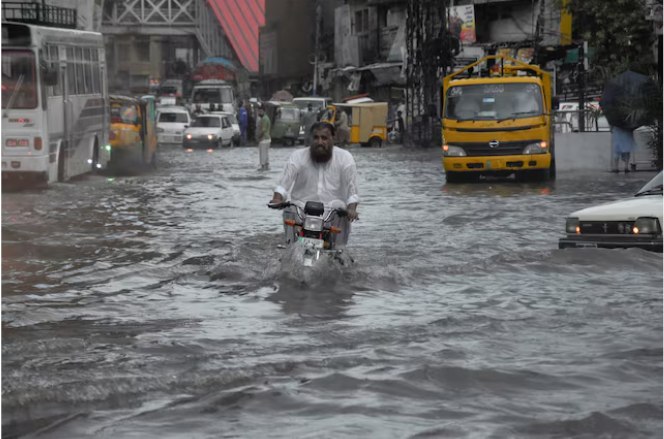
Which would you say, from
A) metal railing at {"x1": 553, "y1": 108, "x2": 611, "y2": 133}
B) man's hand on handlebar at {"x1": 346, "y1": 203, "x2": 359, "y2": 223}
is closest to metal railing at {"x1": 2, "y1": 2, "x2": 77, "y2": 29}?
metal railing at {"x1": 553, "y1": 108, "x2": 611, "y2": 133}

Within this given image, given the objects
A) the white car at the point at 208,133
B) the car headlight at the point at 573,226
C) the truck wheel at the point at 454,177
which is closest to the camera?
the car headlight at the point at 573,226

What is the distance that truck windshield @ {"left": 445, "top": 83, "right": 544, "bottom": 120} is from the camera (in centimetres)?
2447

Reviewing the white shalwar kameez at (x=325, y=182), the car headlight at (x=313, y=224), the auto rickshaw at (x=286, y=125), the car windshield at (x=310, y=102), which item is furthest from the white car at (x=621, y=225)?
the car windshield at (x=310, y=102)

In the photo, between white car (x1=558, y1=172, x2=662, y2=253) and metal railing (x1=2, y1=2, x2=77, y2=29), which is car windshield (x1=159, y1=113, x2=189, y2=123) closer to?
metal railing (x1=2, y1=2, x2=77, y2=29)

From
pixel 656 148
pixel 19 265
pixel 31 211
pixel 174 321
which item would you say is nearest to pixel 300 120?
pixel 656 148

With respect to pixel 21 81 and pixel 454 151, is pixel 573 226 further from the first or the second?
pixel 21 81

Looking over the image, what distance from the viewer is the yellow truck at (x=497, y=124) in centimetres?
2436

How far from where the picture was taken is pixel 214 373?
6.91 metres

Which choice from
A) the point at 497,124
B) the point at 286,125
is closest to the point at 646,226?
the point at 497,124

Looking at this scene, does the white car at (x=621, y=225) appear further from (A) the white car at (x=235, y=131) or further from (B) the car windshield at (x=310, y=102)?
(B) the car windshield at (x=310, y=102)

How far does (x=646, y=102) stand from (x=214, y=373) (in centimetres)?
2096

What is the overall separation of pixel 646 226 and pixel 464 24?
44958mm

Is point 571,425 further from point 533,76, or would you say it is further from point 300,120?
point 300,120

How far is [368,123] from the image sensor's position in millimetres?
52281
